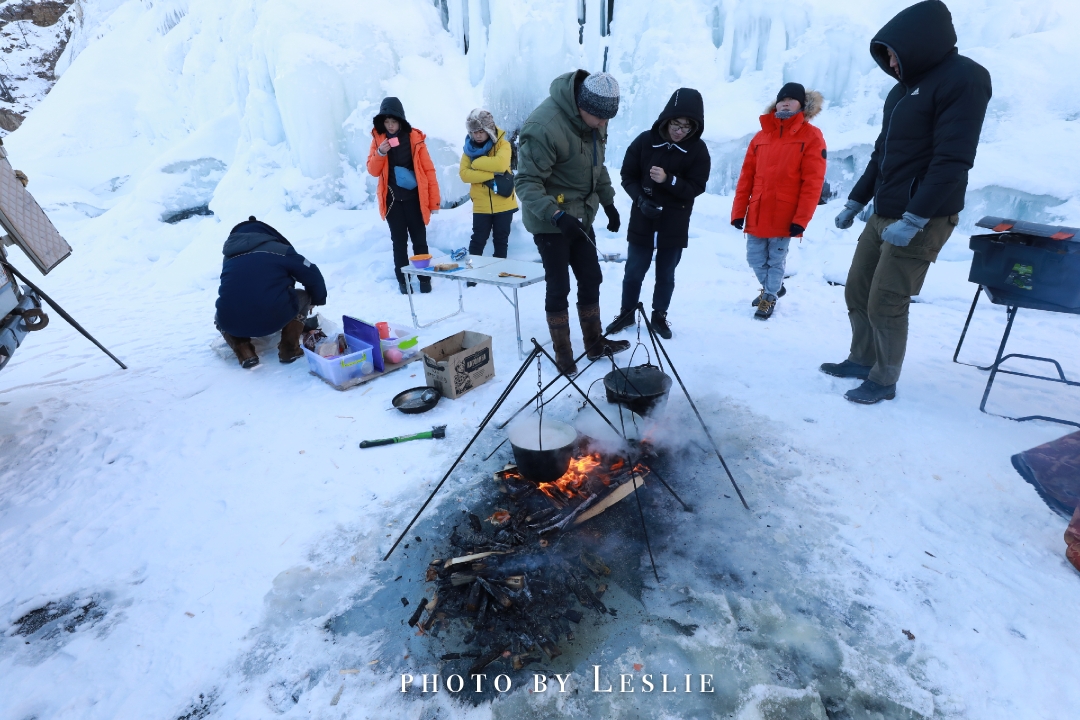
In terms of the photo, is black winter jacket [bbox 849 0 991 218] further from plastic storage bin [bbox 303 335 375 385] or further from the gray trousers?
plastic storage bin [bbox 303 335 375 385]

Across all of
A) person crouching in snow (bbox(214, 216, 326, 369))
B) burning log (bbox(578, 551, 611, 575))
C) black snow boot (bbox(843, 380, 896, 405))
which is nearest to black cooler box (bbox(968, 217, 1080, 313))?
black snow boot (bbox(843, 380, 896, 405))

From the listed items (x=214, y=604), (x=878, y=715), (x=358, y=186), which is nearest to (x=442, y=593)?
(x=214, y=604)

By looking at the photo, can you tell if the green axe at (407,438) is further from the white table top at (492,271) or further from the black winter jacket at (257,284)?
the black winter jacket at (257,284)

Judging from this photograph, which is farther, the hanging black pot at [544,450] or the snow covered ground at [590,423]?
the hanging black pot at [544,450]

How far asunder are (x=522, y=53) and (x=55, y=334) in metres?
Result: 7.76

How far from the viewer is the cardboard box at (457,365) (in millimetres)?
3926

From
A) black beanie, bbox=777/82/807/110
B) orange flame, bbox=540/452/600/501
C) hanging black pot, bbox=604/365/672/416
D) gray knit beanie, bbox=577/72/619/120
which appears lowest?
orange flame, bbox=540/452/600/501

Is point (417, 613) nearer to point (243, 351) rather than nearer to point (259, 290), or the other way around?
point (259, 290)

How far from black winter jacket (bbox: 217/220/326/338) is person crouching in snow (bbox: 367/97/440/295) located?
1.57m

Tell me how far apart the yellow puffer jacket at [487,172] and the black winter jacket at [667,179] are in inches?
77.7

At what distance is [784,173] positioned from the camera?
4605 millimetres

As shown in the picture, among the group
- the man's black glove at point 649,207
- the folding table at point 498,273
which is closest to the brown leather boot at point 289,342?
the folding table at point 498,273

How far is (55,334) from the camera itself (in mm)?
5992

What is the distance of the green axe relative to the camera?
3.43m
